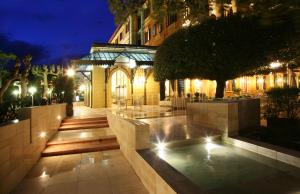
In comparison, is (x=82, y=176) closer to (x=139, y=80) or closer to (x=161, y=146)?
(x=161, y=146)

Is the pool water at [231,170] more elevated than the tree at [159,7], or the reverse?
the tree at [159,7]

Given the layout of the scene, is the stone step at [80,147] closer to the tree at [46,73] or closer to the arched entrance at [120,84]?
the tree at [46,73]

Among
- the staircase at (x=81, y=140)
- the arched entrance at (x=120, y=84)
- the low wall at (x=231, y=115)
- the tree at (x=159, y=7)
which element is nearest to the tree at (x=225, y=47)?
the low wall at (x=231, y=115)

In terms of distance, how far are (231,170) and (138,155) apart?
2042mm

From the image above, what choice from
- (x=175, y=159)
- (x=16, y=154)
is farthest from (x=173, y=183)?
(x=16, y=154)

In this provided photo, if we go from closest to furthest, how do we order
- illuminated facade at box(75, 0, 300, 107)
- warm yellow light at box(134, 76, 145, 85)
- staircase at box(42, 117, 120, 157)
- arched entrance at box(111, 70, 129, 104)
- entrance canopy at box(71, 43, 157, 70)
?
staircase at box(42, 117, 120, 157) < entrance canopy at box(71, 43, 157, 70) < illuminated facade at box(75, 0, 300, 107) < warm yellow light at box(134, 76, 145, 85) < arched entrance at box(111, 70, 129, 104)

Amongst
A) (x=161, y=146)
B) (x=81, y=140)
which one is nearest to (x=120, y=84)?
(x=81, y=140)

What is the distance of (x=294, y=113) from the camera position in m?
7.12

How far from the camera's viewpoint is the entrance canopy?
16.4 metres

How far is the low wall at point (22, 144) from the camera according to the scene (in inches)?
172

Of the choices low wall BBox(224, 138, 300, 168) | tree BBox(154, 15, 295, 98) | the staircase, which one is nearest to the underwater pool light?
low wall BBox(224, 138, 300, 168)

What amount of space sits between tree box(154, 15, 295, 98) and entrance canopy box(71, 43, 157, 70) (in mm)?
7908

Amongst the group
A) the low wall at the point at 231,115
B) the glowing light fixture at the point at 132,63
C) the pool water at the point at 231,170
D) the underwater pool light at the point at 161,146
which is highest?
the glowing light fixture at the point at 132,63

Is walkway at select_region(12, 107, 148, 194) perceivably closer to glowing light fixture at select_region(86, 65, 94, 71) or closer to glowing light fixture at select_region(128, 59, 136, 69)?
glowing light fixture at select_region(128, 59, 136, 69)
